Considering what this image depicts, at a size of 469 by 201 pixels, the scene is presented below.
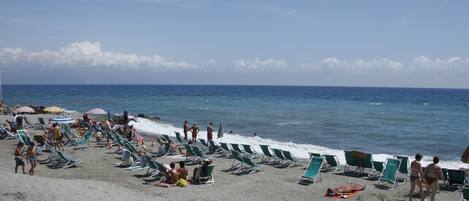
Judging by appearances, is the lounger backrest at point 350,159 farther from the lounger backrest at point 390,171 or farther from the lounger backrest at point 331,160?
the lounger backrest at point 390,171

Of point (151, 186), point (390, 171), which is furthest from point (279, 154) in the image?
point (151, 186)

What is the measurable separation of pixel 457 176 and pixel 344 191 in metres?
3.08

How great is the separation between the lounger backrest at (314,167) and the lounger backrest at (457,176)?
332 cm

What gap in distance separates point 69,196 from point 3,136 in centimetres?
1301

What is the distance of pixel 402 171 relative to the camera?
13.3 m

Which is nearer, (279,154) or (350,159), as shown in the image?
(350,159)

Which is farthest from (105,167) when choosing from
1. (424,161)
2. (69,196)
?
(424,161)

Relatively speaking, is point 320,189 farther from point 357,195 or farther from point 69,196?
point 69,196

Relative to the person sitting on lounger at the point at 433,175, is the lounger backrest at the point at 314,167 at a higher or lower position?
lower

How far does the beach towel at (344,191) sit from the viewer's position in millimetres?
11406

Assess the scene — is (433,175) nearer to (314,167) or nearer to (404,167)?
(404,167)

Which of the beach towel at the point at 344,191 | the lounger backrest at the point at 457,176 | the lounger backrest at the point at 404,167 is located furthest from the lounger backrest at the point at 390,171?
the lounger backrest at the point at 457,176

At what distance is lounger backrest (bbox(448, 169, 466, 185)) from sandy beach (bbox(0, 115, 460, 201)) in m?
0.49

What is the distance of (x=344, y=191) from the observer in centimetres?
1165
